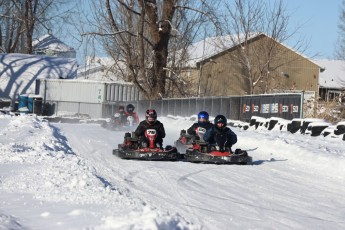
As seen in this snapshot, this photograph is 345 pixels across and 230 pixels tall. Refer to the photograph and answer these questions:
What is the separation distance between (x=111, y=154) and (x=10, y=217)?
886cm

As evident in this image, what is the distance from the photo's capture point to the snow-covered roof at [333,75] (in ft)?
217

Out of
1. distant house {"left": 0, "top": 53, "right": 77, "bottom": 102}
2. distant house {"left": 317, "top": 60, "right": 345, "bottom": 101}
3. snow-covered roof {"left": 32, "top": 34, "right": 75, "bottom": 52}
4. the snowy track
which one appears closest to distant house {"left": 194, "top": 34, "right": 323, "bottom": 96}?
distant house {"left": 317, "top": 60, "right": 345, "bottom": 101}

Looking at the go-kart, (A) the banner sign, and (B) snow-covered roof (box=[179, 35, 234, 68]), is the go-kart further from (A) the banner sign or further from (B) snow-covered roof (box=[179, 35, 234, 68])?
(B) snow-covered roof (box=[179, 35, 234, 68])

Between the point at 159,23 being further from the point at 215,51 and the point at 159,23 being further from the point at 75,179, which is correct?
the point at 75,179

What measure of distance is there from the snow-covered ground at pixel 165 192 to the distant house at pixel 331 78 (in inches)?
1922

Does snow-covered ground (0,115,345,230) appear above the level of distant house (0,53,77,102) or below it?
below

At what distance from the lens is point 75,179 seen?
27.3 ft

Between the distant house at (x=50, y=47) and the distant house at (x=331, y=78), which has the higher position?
the distant house at (x=50, y=47)

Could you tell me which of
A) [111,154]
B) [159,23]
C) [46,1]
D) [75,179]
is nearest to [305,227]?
[75,179]

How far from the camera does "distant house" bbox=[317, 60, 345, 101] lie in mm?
64938

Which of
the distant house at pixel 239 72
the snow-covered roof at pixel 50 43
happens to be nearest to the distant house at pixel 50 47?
the snow-covered roof at pixel 50 43

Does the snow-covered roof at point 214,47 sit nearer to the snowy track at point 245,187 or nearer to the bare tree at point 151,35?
the bare tree at point 151,35

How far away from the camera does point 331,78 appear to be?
69625 mm

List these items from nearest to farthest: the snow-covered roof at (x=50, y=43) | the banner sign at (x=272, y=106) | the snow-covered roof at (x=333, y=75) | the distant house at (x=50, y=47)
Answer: the banner sign at (x=272, y=106) → the snow-covered roof at (x=333, y=75) → the distant house at (x=50, y=47) → the snow-covered roof at (x=50, y=43)
